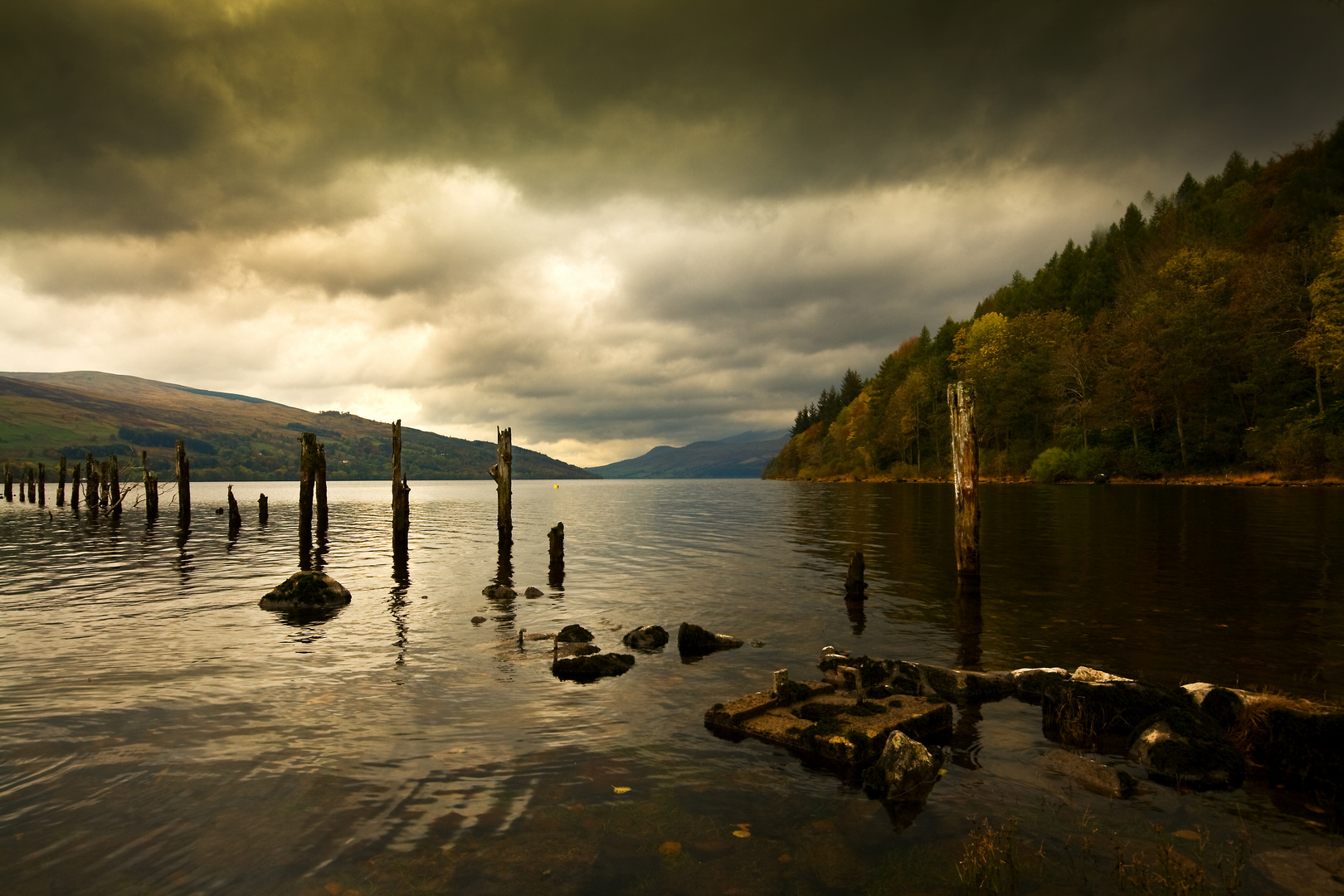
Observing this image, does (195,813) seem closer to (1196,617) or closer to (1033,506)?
(1196,617)

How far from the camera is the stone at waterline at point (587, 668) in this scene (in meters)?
13.2

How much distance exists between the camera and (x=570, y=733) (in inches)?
399

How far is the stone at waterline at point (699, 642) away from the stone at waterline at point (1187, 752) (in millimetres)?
8461

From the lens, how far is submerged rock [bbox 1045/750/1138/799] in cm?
780

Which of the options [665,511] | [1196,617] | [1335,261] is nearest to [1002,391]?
[1335,261]

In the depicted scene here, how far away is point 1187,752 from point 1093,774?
1162mm

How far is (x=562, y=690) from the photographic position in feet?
40.6

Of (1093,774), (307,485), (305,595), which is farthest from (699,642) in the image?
(307,485)

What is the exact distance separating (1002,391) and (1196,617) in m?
83.4

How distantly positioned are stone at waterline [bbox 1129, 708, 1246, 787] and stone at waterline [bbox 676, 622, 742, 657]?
8461 mm

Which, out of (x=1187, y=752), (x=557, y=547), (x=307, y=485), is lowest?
(x=1187, y=752)

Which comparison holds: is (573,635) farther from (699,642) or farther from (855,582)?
(855,582)

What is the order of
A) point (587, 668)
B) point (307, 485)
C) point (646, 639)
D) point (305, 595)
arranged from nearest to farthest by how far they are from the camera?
point (587, 668) → point (646, 639) → point (305, 595) → point (307, 485)

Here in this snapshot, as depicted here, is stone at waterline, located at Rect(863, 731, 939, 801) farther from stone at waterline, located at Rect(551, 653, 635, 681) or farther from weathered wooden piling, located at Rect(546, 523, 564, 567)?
weathered wooden piling, located at Rect(546, 523, 564, 567)
